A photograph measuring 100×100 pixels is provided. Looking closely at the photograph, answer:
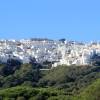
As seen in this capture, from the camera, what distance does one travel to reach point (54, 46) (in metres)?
128

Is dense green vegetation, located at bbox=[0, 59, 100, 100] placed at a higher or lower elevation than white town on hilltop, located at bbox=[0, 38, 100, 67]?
lower

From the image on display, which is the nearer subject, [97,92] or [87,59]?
[97,92]

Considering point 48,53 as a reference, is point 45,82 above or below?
below

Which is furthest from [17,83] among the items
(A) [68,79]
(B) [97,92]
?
(B) [97,92]

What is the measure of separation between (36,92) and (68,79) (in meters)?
25.0

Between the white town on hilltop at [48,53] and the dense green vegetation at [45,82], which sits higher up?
the white town on hilltop at [48,53]

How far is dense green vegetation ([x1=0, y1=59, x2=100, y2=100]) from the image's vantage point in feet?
107

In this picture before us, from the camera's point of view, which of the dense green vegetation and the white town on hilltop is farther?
the white town on hilltop

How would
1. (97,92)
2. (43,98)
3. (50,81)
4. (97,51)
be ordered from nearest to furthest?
(97,92) → (43,98) → (50,81) → (97,51)

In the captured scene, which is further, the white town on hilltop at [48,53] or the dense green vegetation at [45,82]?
the white town on hilltop at [48,53]

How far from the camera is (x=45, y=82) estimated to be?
54312mm

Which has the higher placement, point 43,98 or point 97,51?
point 97,51

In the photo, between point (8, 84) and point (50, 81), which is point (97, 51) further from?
point (8, 84)

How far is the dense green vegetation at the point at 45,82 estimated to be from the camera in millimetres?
32531
